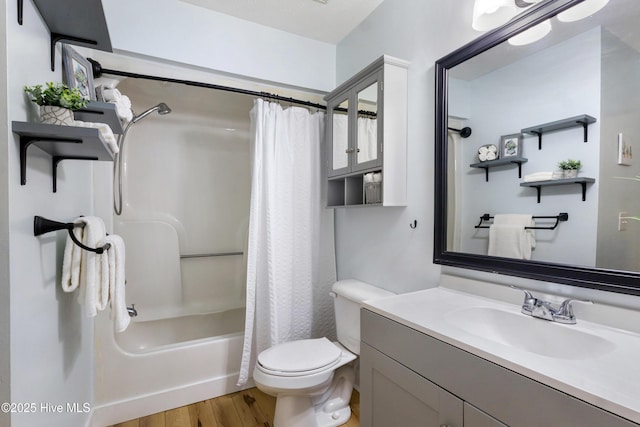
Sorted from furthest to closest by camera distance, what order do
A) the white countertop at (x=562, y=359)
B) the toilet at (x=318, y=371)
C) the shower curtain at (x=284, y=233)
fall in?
1. the shower curtain at (x=284, y=233)
2. the toilet at (x=318, y=371)
3. the white countertop at (x=562, y=359)

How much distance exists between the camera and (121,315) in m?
1.18

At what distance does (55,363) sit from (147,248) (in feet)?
4.04

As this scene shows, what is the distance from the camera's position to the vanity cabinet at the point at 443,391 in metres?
0.63

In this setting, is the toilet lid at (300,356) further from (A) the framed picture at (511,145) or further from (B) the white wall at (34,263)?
(A) the framed picture at (511,145)

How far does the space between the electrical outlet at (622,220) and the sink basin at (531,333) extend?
0.33 metres

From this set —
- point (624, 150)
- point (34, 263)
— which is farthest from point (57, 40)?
point (624, 150)

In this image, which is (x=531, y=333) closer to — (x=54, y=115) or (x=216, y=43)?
(x=54, y=115)

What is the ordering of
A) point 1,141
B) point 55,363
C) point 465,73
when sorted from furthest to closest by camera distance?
1. point 465,73
2. point 55,363
3. point 1,141

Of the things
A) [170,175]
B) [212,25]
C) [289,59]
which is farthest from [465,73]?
[170,175]

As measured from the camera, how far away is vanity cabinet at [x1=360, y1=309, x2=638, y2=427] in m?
0.63

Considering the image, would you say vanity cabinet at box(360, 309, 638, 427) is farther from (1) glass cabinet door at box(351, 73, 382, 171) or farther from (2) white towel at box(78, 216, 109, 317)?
(2) white towel at box(78, 216, 109, 317)

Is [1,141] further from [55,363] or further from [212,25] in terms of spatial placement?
[212,25]

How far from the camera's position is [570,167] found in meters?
0.98

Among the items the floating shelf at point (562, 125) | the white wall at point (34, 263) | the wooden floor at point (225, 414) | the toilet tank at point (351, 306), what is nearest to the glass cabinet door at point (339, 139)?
the toilet tank at point (351, 306)
